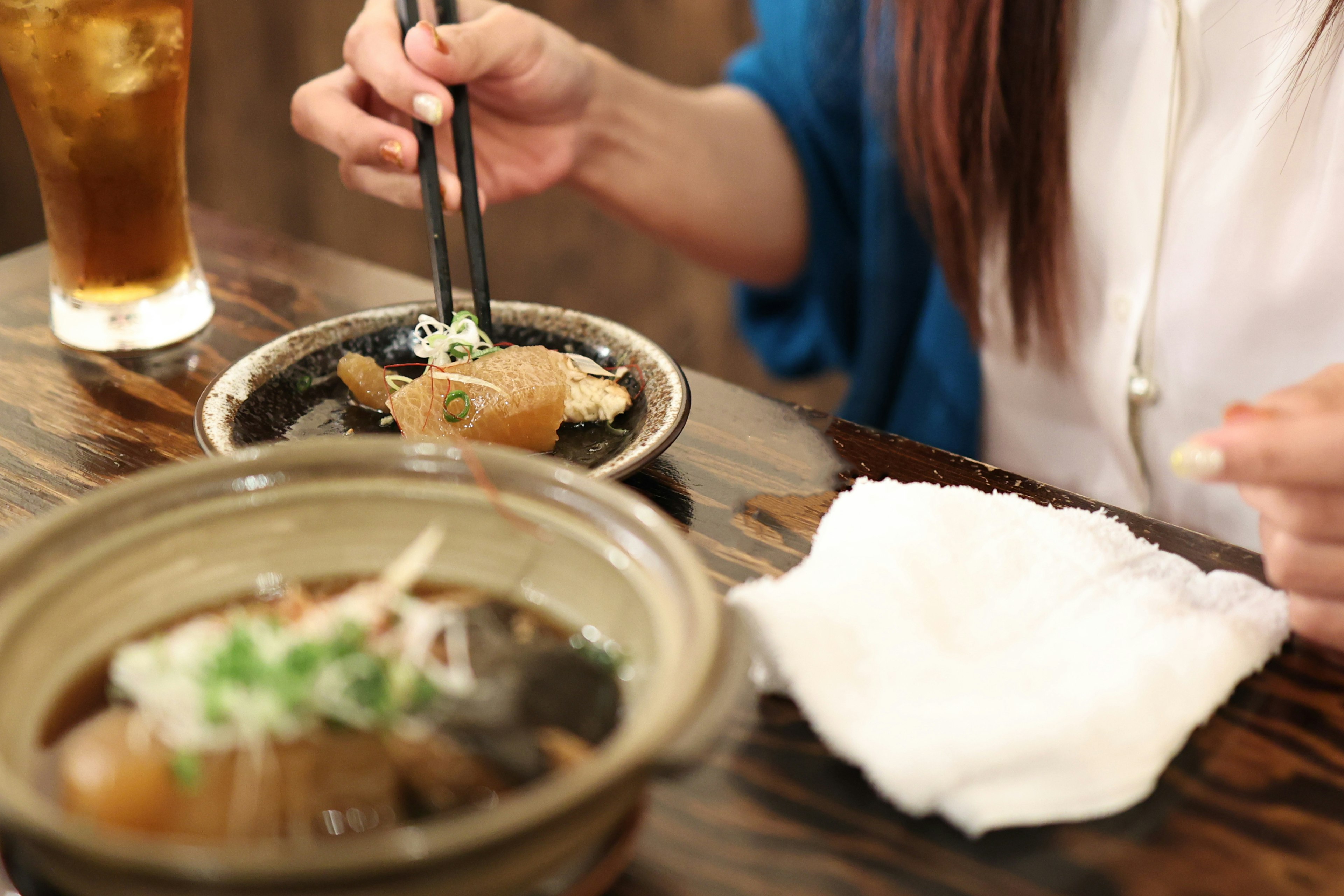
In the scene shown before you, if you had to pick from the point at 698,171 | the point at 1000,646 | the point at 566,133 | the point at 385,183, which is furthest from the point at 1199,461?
the point at 698,171

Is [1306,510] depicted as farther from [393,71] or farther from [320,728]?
[393,71]

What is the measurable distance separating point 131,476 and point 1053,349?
1148mm

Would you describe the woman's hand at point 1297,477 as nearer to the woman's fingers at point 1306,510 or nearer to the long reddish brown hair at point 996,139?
the woman's fingers at point 1306,510

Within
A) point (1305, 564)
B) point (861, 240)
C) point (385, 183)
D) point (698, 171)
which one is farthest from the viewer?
point (861, 240)

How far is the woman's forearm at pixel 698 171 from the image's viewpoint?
5.40 feet

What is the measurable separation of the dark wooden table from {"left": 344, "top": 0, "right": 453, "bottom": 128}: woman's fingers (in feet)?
1.22

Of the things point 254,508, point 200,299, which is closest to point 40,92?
point 200,299

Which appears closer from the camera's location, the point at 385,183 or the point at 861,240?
the point at 385,183

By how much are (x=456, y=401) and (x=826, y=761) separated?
46 cm

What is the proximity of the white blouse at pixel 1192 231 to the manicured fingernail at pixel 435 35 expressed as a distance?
0.81 metres

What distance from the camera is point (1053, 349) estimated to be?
1.48 m

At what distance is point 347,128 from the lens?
123cm

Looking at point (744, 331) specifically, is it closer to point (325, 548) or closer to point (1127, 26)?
point (1127, 26)

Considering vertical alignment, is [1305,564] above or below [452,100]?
below
